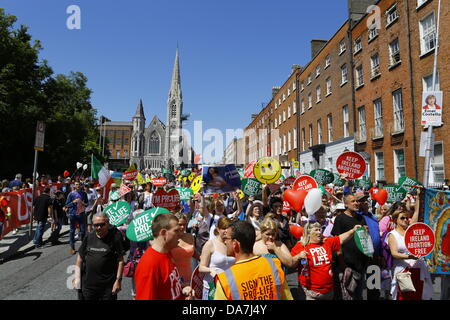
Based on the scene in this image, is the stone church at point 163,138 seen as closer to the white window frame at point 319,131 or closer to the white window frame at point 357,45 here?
the white window frame at point 319,131

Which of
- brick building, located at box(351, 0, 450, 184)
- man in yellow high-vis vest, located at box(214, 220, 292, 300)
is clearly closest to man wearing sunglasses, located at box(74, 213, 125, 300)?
man in yellow high-vis vest, located at box(214, 220, 292, 300)

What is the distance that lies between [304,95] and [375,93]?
11511 mm

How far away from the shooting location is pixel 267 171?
7086 mm

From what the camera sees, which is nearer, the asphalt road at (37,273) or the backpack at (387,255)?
the backpack at (387,255)

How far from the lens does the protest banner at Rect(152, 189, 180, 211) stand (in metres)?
5.70

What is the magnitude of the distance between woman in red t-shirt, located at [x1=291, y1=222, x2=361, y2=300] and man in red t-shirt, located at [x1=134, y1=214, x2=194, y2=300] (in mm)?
1482

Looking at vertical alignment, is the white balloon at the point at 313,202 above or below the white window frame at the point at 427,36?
below

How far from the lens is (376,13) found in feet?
57.6

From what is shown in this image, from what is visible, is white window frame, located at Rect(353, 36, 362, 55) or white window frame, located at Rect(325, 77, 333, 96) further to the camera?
white window frame, located at Rect(325, 77, 333, 96)

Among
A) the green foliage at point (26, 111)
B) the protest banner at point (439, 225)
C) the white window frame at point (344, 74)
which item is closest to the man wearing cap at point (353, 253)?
the protest banner at point (439, 225)

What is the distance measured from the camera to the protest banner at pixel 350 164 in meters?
6.38

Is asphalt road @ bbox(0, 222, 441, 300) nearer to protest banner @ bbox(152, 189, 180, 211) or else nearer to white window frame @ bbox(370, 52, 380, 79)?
protest banner @ bbox(152, 189, 180, 211)

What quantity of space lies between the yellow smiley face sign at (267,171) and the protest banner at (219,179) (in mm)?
1025

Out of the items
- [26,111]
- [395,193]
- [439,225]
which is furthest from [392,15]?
[26,111]
